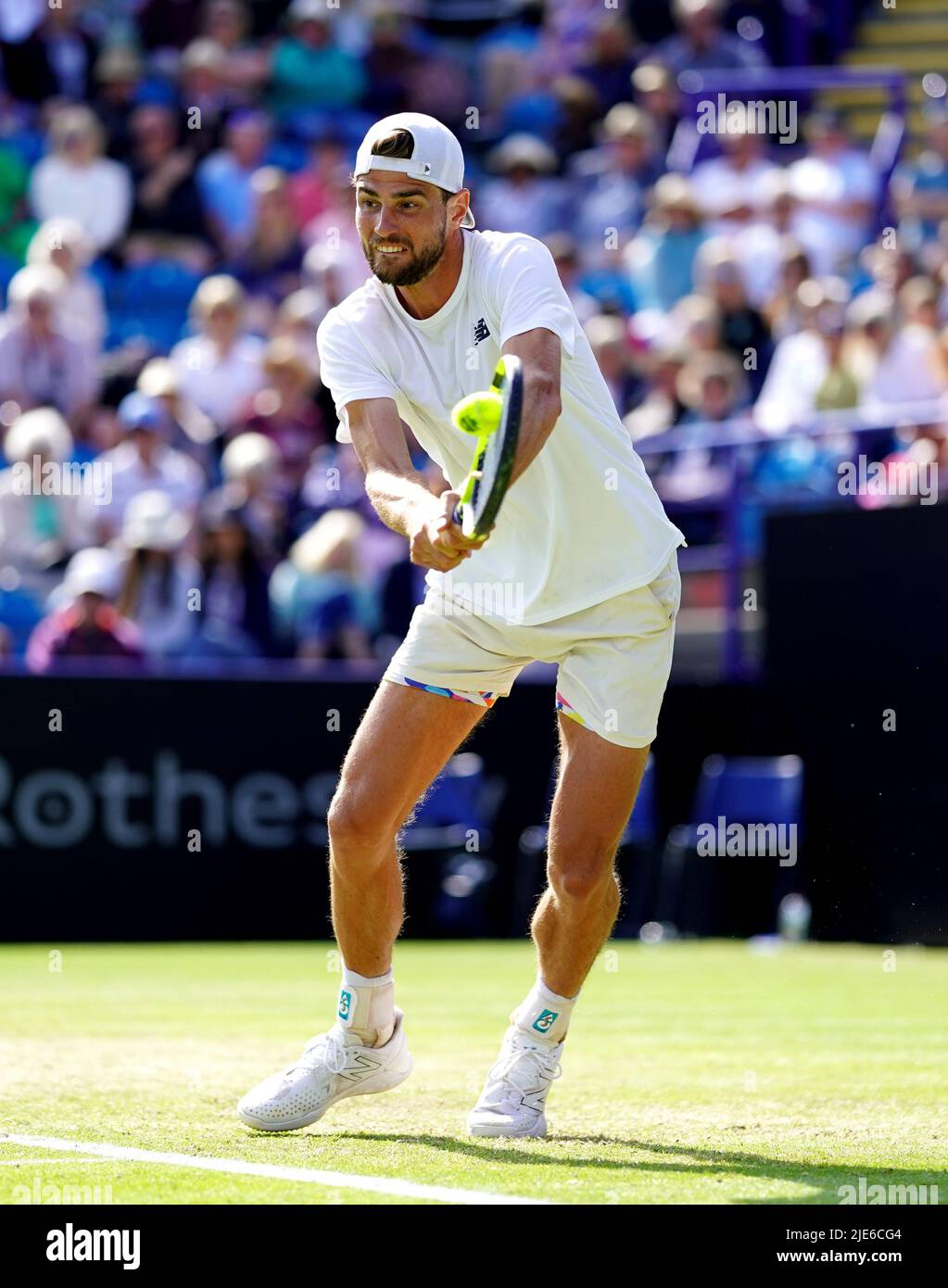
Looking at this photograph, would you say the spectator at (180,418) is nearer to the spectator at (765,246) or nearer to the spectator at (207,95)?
the spectator at (207,95)

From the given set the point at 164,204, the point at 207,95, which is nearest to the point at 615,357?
the point at 164,204

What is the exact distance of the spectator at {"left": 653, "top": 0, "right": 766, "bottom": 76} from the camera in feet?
58.9

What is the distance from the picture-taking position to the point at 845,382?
14.1 m

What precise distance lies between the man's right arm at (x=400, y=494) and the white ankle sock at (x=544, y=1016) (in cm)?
132

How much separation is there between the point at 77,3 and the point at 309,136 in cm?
216

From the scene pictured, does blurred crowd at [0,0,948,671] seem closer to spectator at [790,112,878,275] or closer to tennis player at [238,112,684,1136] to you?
spectator at [790,112,878,275]

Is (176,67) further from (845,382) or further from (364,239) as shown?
(364,239)

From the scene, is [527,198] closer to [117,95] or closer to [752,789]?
[117,95]

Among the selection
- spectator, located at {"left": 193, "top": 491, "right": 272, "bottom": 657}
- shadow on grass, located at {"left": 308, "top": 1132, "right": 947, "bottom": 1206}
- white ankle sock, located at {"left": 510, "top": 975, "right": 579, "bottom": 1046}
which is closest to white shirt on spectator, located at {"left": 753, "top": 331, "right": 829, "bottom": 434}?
spectator, located at {"left": 193, "top": 491, "right": 272, "bottom": 657}

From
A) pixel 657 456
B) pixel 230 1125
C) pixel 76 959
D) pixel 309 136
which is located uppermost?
pixel 309 136

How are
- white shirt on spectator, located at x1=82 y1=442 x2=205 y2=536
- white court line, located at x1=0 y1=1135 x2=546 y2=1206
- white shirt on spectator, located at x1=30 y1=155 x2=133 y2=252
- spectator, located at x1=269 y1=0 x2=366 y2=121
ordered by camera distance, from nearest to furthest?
1. white court line, located at x1=0 y1=1135 x2=546 y2=1206
2. white shirt on spectator, located at x1=82 y1=442 x2=205 y2=536
3. white shirt on spectator, located at x1=30 y1=155 x2=133 y2=252
4. spectator, located at x1=269 y1=0 x2=366 y2=121
